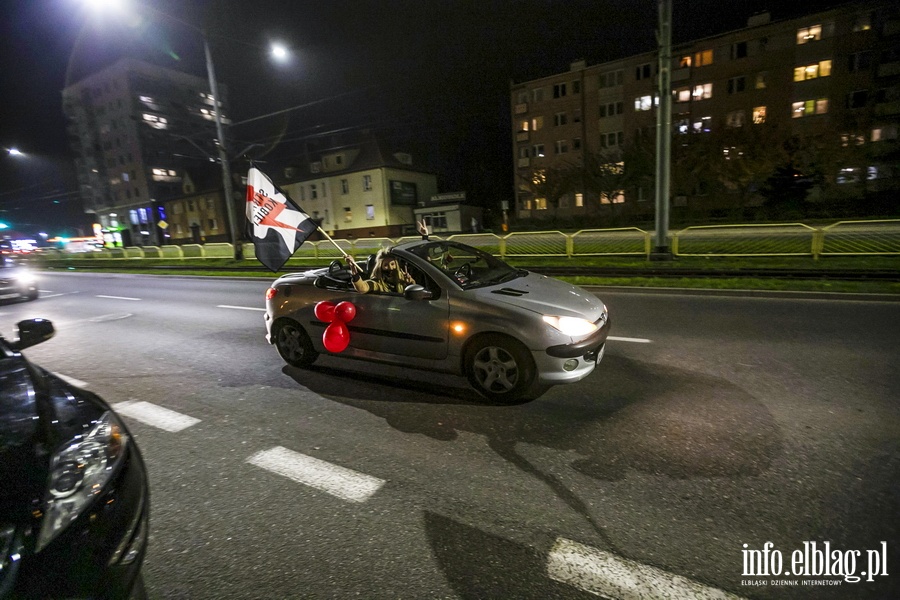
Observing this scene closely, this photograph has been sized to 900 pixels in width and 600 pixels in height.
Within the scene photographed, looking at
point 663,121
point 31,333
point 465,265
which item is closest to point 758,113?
point 663,121

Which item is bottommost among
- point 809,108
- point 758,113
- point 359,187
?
point 359,187

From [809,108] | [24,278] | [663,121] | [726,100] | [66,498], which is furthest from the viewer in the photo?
[726,100]

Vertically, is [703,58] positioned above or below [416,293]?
above

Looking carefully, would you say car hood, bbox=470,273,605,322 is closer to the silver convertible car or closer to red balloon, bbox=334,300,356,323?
the silver convertible car

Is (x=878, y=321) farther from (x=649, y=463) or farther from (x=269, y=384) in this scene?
(x=269, y=384)

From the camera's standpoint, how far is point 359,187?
47.4 metres

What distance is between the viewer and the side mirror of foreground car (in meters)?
3.13

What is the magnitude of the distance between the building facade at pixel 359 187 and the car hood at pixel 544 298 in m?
41.4

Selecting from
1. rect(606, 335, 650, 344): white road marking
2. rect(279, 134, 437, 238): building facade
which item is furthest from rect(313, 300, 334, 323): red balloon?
rect(279, 134, 437, 238): building facade

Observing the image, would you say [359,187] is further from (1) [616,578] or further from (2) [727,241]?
(1) [616,578]

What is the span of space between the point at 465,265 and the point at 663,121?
978 cm

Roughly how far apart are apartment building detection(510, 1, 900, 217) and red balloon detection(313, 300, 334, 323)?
1498 inches

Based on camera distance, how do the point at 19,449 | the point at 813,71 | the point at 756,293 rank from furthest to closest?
the point at 813,71
the point at 756,293
the point at 19,449

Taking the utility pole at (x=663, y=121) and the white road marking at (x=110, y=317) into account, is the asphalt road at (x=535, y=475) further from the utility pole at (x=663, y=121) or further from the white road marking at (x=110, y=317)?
the utility pole at (x=663, y=121)
